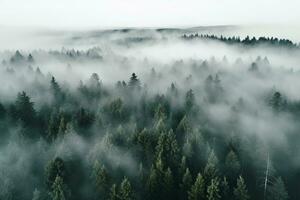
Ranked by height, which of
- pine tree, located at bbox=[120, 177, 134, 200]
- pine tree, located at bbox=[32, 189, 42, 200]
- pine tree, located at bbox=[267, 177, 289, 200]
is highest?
pine tree, located at bbox=[120, 177, 134, 200]

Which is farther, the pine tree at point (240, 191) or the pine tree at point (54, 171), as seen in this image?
the pine tree at point (54, 171)

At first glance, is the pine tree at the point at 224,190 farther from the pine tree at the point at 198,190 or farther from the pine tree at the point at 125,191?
the pine tree at the point at 125,191

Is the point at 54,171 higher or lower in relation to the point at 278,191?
higher

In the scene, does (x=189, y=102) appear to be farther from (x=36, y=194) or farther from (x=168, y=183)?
(x=36, y=194)

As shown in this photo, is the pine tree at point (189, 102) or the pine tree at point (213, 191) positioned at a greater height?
the pine tree at point (189, 102)

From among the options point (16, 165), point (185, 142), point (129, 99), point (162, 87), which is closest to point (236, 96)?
point (162, 87)

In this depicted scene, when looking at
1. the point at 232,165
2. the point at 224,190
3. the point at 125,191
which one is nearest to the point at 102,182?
the point at 125,191

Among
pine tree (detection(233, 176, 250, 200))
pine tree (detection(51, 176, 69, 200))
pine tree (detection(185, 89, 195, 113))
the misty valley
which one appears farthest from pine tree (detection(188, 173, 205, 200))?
pine tree (detection(185, 89, 195, 113))

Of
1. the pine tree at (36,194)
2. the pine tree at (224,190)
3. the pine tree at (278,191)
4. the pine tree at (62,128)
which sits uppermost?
the pine tree at (62,128)

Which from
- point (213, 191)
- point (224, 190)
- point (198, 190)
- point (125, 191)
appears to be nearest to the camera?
point (125, 191)

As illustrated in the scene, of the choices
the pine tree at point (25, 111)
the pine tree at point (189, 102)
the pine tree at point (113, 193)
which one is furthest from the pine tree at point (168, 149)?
the pine tree at point (25, 111)

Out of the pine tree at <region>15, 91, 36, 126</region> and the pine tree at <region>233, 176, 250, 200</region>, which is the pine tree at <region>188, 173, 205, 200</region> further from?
the pine tree at <region>15, 91, 36, 126</region>

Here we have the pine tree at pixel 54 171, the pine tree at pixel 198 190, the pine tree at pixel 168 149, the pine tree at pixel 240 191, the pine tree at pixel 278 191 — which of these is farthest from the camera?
the pine tree at pixel 168 149

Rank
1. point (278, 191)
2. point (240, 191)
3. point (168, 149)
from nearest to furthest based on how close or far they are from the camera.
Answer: point (240, 191), point (278, 191), point (168, 149)
